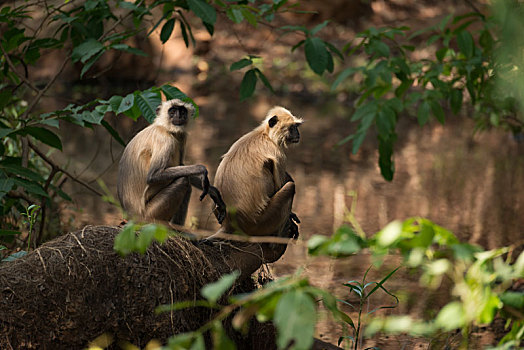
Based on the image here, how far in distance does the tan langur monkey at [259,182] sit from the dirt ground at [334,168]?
1.43 ft

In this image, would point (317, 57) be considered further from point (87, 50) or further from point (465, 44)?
point (87, 50)

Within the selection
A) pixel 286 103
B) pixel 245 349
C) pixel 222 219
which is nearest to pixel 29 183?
pixel 222 219

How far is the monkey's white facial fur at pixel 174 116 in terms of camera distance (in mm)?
4539

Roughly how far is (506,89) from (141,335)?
286 centimetres

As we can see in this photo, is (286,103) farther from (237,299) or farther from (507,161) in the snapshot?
(237,299)

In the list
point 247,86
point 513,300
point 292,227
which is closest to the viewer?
point 513,300

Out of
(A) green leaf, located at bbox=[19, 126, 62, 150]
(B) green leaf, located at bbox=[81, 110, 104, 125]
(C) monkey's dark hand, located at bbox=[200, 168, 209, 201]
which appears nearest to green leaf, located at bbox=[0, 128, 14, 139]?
(A) green leaf, located at bbox=[19, 126, 62, 150]

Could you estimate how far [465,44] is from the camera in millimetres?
4926

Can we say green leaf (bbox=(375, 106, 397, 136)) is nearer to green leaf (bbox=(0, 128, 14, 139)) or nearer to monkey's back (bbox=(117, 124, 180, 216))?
monkey's back (bbox=(117, 124, 180, 216))

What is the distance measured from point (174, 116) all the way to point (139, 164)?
0.41 m

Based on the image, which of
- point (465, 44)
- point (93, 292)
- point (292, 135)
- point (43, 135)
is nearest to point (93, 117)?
point (43, 135)

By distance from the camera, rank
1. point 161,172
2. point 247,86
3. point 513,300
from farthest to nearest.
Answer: point 247,86
point 161,172
point 513,300

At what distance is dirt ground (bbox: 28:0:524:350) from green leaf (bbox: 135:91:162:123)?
0.62 meters

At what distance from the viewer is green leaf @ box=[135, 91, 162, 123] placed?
14.6 feet
